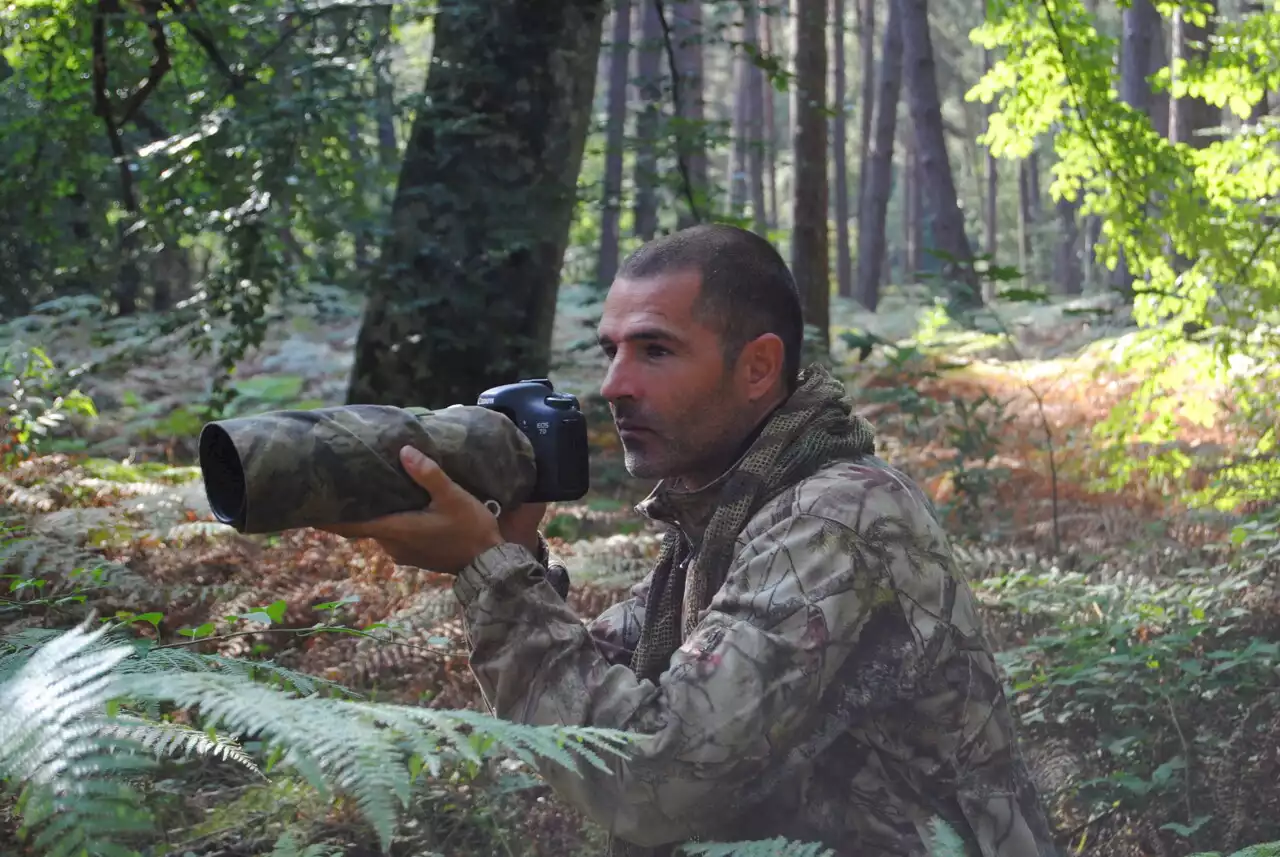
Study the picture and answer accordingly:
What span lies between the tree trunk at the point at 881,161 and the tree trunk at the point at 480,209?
15938 mm

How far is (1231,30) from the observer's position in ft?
21.6

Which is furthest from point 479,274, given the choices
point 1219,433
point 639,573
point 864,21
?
point 864,21

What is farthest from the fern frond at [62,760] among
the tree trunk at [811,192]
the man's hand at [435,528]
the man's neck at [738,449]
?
the tree trunk at [811,192]

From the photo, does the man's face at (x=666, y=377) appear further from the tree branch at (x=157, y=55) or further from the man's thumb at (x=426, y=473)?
the tree branch at (x=157, y=55)

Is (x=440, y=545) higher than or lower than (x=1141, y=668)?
higher

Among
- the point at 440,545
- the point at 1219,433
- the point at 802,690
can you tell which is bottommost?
the point at 1219,433

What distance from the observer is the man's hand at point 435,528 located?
7.00ft

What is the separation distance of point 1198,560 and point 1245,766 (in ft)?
7.02

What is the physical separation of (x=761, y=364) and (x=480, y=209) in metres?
3.78

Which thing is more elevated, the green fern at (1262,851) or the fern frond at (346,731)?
the fern frond at (346,731)

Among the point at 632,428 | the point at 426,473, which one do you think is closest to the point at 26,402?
the point at 632,428

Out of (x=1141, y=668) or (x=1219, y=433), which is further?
(x=1219, y=433)

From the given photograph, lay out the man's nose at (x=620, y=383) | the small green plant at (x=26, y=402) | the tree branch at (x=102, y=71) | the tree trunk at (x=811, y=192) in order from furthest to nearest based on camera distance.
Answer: the tree trunk at (x=811, y=192) → the tree branch at (x=102, y=71) → the small green plant at (x=26, y=402) → the man's nose at (x=620, y=383)

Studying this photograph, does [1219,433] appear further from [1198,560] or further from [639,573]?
[639,573]
